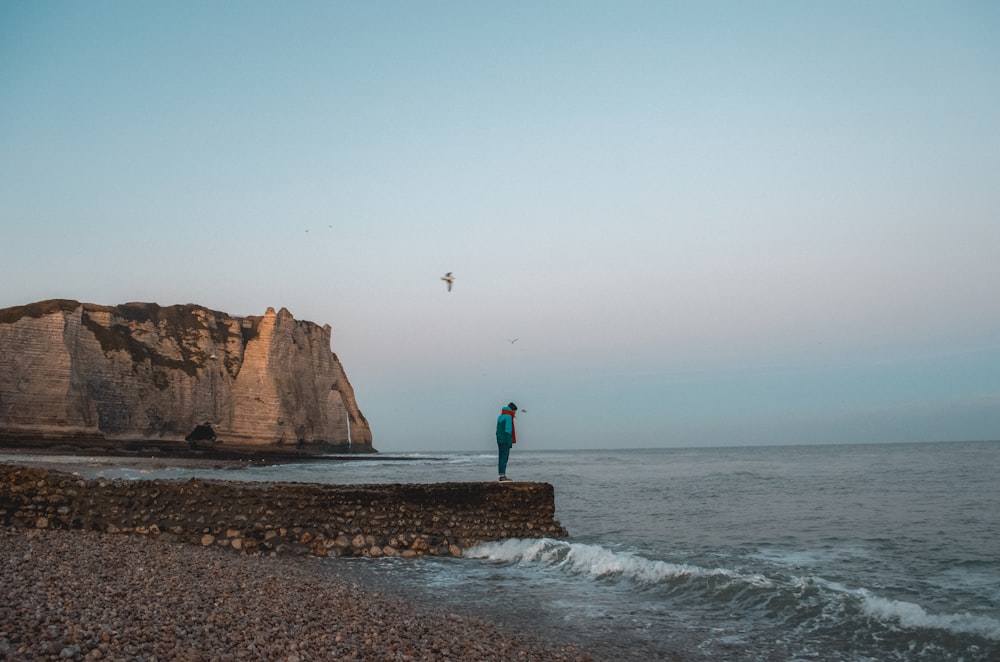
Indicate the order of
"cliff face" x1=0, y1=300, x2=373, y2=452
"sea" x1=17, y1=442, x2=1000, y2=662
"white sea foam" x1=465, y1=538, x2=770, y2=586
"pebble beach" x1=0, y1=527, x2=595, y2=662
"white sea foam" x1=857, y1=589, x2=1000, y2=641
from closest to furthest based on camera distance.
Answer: "pebble beach" x1=0, y1=527, x2=595, y2=662 → "sea" x1=17, y1=442, x2=1000, y2=662 → "white sea foam" x1=857, y1=589, x2=1000, y2=641 → "white sea foam" x1=465, y1=538, x2=770, y2=586 → "cliff face" x1=0, y1=300, x2=373, y2=452

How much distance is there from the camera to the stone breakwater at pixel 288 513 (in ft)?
39.2

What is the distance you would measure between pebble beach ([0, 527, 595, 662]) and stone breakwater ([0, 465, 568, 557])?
8.07 feet

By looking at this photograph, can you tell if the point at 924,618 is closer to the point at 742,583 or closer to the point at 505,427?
the point at 742,583

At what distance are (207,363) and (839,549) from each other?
58521 millimetres

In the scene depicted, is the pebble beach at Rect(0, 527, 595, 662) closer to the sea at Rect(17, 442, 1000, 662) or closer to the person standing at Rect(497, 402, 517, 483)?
the sea at Rect(17, 442, 1000, 662)

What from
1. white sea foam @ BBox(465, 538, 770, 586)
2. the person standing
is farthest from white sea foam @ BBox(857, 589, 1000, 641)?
the person standing

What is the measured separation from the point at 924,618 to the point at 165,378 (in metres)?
60.2

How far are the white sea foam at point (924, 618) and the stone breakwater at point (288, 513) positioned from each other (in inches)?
274

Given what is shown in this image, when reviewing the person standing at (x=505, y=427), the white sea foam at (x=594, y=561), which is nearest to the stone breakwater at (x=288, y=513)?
the white sea foam at (x=594, y=561)

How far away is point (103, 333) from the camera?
54531 millimetres

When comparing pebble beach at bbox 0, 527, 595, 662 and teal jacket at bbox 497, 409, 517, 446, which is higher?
teal jacket at bbox 497, 409, 517, 446

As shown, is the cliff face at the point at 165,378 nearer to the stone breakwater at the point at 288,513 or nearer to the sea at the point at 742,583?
the stone breakwater at the point at 288,513

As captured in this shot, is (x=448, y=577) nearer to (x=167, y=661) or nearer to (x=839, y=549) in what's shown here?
(x=167, y=661)

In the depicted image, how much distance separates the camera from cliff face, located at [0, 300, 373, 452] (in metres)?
47.8
